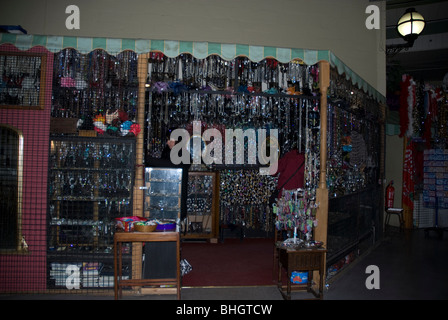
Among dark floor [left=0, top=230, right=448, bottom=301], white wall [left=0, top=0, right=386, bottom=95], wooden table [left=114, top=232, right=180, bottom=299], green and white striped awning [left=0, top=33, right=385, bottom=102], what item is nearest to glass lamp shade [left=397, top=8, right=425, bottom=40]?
white wall [left=0, top=0, right=386, bottom=95]

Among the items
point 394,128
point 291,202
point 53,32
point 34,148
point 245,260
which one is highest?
point 53,32

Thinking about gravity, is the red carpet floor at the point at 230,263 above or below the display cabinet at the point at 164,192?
below

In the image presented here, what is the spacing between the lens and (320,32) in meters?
8.74

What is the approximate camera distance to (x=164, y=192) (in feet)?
24.6

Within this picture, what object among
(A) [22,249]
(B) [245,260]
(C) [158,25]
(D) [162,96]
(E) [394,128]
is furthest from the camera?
(E) [394,128]

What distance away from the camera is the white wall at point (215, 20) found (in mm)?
7945

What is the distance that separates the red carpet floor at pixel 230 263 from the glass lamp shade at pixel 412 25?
5075 millimetres

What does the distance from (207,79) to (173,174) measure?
6.85 feet

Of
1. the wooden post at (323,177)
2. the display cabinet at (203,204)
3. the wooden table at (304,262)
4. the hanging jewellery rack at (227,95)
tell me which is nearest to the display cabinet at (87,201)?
the hanging jewellery rack at (227,95)

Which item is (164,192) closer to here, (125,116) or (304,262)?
(125,116)

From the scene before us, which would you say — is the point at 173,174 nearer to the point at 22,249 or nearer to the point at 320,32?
the point at 22,249

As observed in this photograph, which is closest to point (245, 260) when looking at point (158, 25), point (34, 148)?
point (34, 148)

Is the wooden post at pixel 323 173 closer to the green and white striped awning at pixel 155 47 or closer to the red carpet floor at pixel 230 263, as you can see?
the green and white striped awning at pixel 155 47

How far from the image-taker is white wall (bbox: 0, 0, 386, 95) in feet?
26.1
